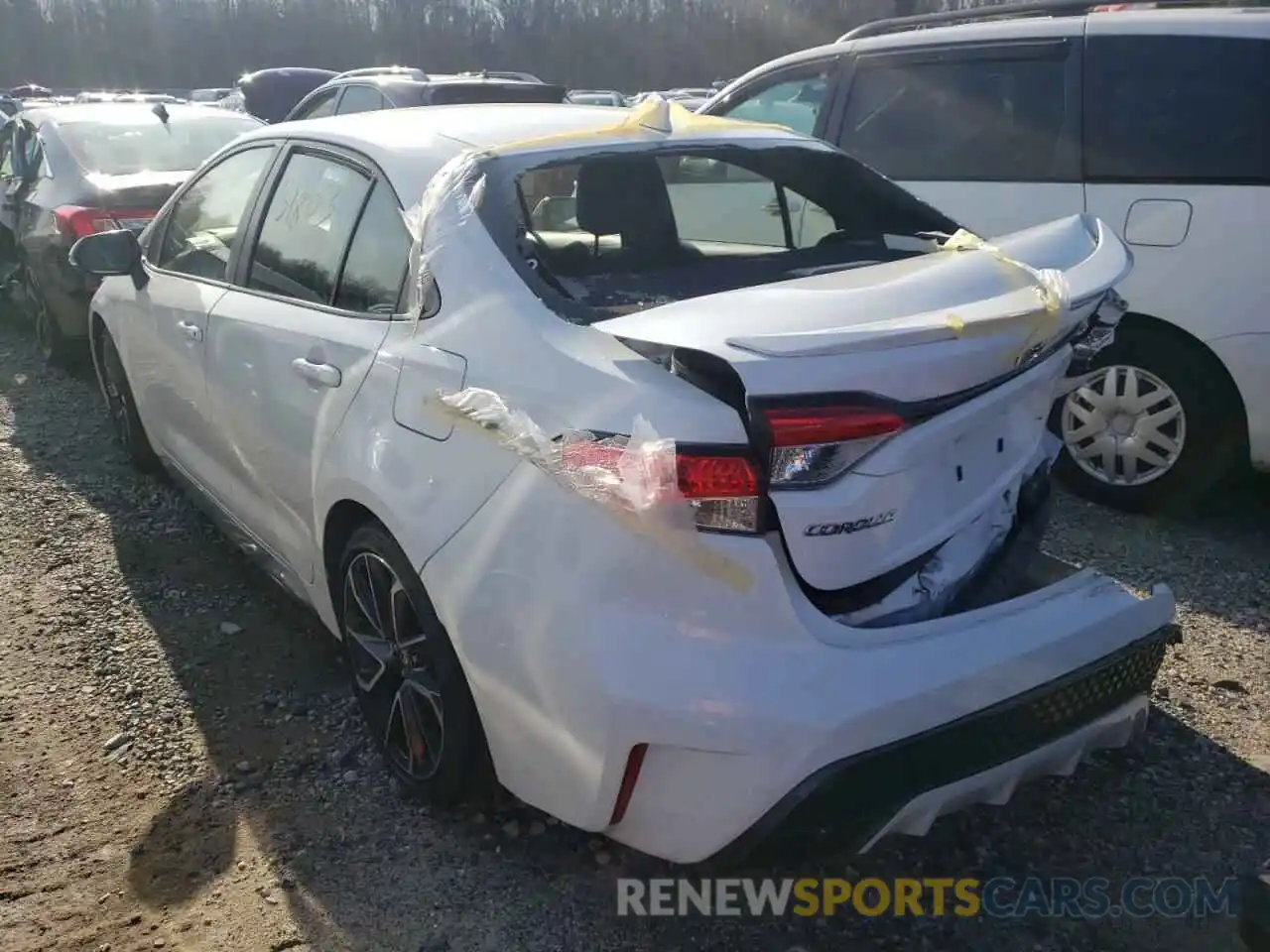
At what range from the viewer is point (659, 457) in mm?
1936

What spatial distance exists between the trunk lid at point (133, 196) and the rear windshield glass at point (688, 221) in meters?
4.12

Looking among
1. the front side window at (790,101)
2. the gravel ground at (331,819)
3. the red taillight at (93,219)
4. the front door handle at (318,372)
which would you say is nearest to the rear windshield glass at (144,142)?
the red taillight at (93,219)

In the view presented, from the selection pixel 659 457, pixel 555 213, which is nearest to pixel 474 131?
pixel 555 213

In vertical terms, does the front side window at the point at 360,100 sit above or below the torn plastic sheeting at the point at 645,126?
below

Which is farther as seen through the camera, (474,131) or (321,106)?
(321,106)

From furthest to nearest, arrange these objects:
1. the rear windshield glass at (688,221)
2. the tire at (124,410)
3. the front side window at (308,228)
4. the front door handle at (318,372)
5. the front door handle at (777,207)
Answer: the tire at (124,410) → the front door handle at (777,207) → the front side window at (308,228) → the front door handle at (318,372) → the rear windshield glass at (688,221)

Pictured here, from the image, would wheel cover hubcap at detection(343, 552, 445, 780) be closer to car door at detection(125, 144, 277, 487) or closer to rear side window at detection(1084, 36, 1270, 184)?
car door at detection(125, 144, 277, 487)

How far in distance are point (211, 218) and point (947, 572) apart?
9.42ft

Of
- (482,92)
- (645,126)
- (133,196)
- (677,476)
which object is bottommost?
(133,196)

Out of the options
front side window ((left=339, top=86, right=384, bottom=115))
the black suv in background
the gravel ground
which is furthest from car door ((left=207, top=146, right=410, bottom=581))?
front side window ((left=339, top=86, right=384, bottom=115))

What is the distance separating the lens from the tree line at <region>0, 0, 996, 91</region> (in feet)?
129

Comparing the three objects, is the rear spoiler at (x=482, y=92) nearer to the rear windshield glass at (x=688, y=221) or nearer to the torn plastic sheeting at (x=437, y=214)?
the rear windshield glass at (x=688, y=221)

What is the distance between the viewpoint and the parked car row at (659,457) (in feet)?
6.44

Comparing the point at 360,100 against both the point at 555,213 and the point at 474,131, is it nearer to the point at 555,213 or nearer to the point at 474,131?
the point at 474,131
